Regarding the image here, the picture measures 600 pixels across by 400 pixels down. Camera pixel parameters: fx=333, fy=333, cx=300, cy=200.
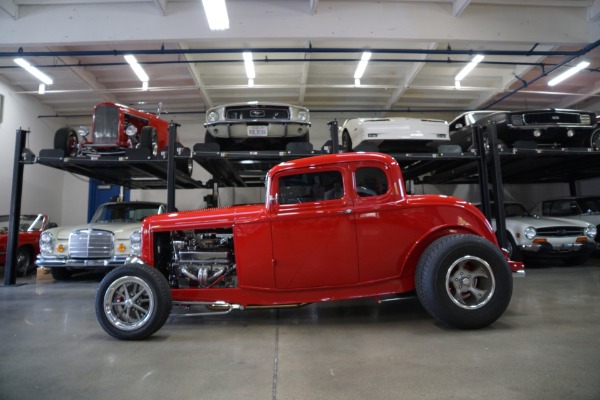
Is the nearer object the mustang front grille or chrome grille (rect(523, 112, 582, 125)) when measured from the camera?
the mustang front grille

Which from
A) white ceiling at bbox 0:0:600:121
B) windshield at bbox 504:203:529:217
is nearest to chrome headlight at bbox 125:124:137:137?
white ceiling at bbox 0:0:600:121

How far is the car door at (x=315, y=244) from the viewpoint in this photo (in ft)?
9.93

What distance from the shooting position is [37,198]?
10.6 meters

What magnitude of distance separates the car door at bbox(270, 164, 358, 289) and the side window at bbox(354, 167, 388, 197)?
15 centimetres

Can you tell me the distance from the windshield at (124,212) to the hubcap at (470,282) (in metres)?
5.27

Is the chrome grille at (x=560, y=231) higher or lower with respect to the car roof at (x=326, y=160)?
lower

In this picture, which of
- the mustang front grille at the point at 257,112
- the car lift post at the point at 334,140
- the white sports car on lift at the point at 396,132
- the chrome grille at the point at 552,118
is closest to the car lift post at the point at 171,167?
the mustang front grille at the point at 257,112

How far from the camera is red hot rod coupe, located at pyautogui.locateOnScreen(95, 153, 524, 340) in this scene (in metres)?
2.88

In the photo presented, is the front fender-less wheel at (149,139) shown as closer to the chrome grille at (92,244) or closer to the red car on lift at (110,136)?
the red car on lift at (110,136)

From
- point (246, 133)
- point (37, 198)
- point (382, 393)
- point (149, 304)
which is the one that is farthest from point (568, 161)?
point (37, 198)

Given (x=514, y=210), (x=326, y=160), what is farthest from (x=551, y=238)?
(x=326, y=160)

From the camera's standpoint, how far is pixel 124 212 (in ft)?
21.1

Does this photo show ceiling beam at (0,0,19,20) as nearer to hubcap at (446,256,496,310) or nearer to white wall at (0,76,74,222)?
white wall at (0,76,74,222)

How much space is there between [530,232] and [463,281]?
4.38m
